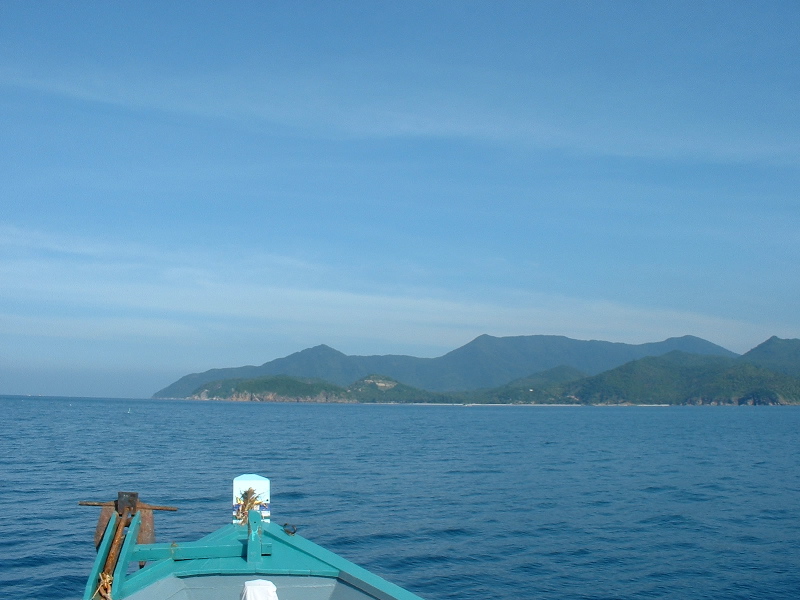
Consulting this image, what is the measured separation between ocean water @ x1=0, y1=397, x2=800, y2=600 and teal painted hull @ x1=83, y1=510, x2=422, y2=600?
13.0 metres

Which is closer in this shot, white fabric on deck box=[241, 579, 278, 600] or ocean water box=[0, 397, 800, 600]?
white fabric on deck box=[241, 579, 278, 600]

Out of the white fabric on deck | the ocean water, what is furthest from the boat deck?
the ocean water

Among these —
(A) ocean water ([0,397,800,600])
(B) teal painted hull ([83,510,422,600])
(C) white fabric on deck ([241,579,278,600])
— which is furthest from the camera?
(A) ocean water ([0,397,800,600])

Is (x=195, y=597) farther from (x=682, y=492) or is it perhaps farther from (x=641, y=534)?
(x=682, y=492)

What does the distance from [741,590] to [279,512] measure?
20.4 meters

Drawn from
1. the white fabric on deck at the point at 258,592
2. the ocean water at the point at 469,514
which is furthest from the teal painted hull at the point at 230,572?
the ocean water at the point at 469,514

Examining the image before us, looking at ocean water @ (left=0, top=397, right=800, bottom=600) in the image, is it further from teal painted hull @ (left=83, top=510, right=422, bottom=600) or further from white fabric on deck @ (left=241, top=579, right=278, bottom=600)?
white fabric on deck @ (left=241, top=579, right=278, bottom=600)

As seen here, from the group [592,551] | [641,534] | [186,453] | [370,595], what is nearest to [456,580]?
[592,551]

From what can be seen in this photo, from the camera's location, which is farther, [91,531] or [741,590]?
[91,531]

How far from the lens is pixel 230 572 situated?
9570 mm

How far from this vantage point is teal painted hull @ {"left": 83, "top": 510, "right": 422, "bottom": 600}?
917cm

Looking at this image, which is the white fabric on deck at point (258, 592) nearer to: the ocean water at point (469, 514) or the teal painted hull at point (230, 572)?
the teal painted hull at point (230, 572)

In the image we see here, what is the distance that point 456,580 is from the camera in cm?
2316

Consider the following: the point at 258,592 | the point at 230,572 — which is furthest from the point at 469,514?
the point at 258,592
